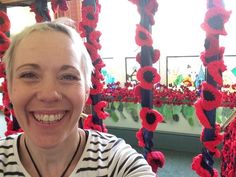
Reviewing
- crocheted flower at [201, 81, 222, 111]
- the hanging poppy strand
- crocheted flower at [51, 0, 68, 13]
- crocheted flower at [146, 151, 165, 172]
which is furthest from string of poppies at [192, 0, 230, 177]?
the hanging poppy strand

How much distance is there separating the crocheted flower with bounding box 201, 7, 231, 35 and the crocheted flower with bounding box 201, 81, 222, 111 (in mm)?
147

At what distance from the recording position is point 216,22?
786 millimetres

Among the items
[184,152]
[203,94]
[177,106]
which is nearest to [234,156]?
[203,94]

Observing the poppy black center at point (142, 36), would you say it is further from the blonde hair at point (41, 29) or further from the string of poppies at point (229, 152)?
the string of poppies at point (229, 152)

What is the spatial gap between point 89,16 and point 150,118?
44 centimetres

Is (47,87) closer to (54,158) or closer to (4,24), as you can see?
(54,158)

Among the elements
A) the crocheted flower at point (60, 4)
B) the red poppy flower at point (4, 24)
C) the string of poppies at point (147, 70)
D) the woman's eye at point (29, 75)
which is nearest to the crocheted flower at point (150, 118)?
the string of poppies at point (147, 70)

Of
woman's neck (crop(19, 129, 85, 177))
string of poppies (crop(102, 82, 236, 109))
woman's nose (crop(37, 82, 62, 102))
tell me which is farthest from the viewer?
string of poppies (crop(102, 82, 236, 109))

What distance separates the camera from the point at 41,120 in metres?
0.73

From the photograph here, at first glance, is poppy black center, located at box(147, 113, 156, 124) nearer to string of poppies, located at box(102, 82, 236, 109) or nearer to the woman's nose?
the woman's nose

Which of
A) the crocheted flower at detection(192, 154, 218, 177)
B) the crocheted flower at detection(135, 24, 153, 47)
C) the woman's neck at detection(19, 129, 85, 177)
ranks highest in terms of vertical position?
the crocheted flower at detection(135, 24, 153, 47)

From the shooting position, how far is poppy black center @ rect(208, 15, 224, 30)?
78cm

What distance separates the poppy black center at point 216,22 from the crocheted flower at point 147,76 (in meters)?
0.21

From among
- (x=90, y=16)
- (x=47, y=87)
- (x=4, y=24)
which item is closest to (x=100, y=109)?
(x=90, y=16)
